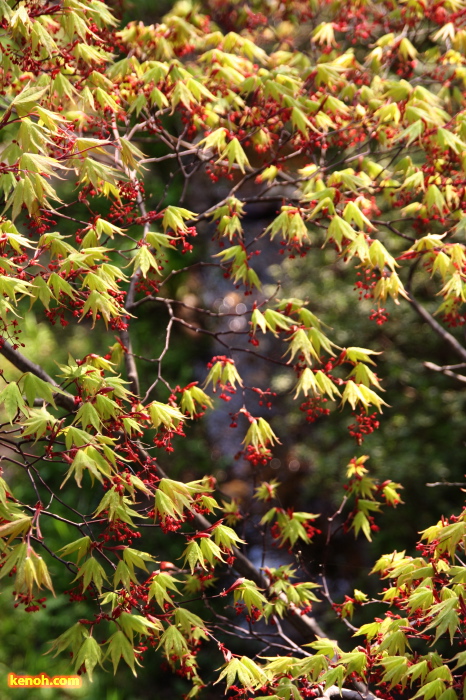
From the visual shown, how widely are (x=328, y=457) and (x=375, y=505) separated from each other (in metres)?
2.23

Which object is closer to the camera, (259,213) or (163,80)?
(163,80)

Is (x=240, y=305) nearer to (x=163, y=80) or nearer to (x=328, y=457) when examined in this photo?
(x=328, y=457)

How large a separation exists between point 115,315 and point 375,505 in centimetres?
170

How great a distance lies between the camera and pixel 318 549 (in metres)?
6.27

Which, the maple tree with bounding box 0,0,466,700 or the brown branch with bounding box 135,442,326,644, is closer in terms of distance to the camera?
the maple tree with bounding box 0,0,466,700

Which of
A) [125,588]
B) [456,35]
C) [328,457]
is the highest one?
[456,35]

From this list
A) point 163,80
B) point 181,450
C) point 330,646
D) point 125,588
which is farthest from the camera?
point 181,450

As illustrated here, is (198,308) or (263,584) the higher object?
(198,308)

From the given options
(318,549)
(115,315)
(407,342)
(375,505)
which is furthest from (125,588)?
(318,549)

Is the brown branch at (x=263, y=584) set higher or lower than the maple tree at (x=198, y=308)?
lower

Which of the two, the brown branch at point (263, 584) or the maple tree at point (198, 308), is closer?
the maple tree at point (198, 308)

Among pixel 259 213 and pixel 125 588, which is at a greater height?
pixel 125 588

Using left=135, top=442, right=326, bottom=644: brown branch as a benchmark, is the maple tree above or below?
above

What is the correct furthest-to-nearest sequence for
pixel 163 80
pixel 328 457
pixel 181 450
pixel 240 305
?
pixel 240 305
pixel 181 450
pixel 328 457
pixel 163 80
